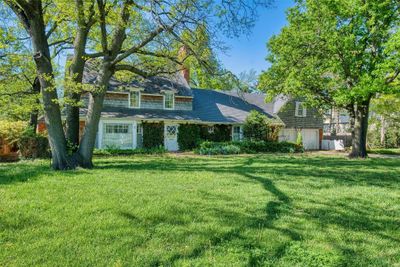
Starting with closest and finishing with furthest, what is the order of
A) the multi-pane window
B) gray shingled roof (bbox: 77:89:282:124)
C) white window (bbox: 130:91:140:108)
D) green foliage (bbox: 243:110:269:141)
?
1. the multi-pane window
2. gray shingled roof (bbox: 77:89:282:124)
3. white window (bbox: 130:91:140:108)
4. green foliage (bbox: 243:110:269:141)

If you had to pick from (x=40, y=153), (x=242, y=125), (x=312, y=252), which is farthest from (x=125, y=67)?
(x=242, y=125)

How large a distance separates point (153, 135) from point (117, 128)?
2.69 metres

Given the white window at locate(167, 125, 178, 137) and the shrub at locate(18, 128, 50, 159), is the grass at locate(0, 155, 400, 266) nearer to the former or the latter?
the shrub at locate(18, 128, 50, 159)

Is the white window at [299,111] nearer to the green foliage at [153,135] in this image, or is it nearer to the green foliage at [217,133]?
the green foliage at [217,133]

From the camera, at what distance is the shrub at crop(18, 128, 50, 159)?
15.6m

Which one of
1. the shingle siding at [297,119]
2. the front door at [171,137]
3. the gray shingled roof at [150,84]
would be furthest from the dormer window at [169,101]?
the shingle siding at [297,119]

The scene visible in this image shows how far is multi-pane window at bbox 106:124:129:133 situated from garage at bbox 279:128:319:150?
15.4 metres

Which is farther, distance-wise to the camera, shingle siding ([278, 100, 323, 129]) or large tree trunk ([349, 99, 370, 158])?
shingle siding ([278, 100, 323, 129])

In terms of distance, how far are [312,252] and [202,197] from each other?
10.2 ft

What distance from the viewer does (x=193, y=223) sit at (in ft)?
16.6

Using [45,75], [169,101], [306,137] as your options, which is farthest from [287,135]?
[45,75]

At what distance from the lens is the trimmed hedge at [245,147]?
22.3m

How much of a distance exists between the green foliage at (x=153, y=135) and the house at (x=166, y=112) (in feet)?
0.26

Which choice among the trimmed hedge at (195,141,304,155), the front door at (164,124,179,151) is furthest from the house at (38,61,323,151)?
the trimmed hedge at (195,141,304,155)
